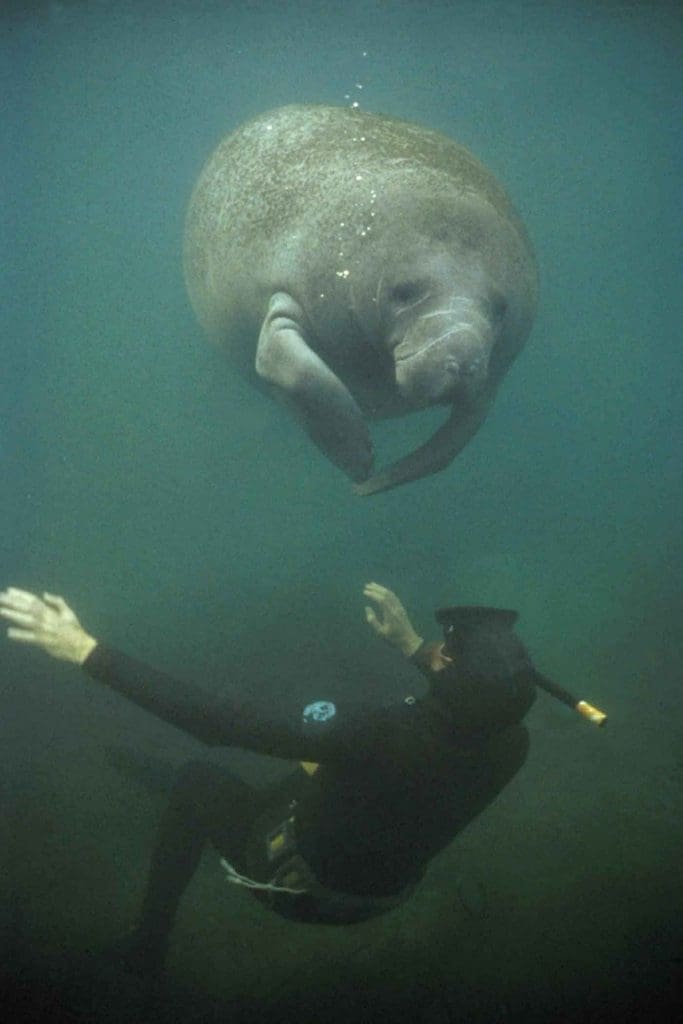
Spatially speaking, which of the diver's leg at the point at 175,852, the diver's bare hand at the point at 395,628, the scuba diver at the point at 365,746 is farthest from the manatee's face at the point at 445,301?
the diver's leg at the point at 175,852

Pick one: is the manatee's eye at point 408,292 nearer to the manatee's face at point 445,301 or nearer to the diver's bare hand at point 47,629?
the manatee's face at point 445,301

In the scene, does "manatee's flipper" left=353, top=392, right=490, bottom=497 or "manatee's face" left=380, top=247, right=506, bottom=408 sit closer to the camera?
"manatee's face" left=380, top=247, right=506, bottom=408

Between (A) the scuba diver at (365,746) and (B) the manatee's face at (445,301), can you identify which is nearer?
(A) the scuba diver at (365,746)

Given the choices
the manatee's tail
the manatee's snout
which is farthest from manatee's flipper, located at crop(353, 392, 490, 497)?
the manatee's tail

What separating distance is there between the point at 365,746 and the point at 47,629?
1.31m

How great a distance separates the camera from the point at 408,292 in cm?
439

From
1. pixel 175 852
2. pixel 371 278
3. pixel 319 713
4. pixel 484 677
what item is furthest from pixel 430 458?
pixel 175 852

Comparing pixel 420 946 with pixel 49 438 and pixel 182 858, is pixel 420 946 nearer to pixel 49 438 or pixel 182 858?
pixel 182 858

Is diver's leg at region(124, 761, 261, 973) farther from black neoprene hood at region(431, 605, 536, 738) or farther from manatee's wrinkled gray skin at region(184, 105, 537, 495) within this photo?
manatee's wrinkled gray skin at region(184, 105, 537, 495)

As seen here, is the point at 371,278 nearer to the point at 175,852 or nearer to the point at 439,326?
the point at 439,326

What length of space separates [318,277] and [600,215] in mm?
32342

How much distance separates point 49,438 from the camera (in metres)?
12.4

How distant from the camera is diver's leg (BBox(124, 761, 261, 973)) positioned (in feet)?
13.1

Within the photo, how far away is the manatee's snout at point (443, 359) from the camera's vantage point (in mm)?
4066
